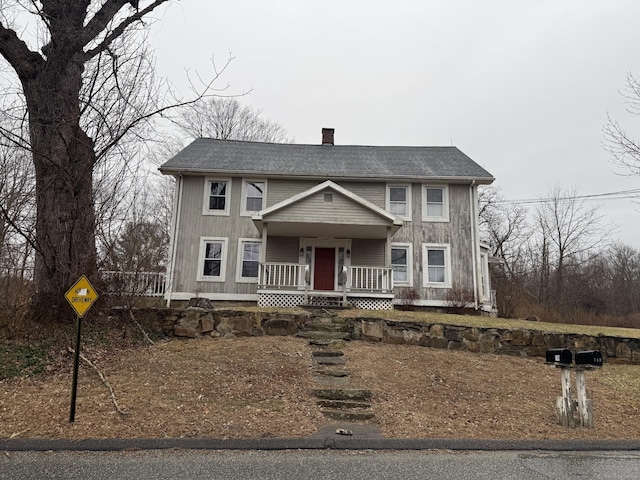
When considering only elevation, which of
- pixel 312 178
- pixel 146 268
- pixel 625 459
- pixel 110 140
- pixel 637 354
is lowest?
pixel 625 459

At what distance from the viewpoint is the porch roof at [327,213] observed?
1266cm

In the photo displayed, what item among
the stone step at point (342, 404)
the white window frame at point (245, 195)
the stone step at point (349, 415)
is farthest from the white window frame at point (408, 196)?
the stone step at point (349, 415)

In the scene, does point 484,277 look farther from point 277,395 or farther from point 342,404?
point 277,395

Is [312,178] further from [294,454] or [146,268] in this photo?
[294,454]

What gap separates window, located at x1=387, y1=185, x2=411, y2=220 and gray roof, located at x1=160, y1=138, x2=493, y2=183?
52 centimetres

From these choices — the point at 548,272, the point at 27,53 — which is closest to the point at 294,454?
the point at 27,53

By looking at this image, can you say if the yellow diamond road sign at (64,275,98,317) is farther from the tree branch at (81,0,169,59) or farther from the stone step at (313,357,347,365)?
the tree branch at (81,0,169,59)

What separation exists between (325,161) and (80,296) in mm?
12707

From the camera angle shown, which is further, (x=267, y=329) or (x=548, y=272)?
(x=548, y=272)

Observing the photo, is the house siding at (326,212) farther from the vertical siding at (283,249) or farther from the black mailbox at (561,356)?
the black mailbox at (561,356)

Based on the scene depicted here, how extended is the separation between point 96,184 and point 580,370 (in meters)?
9.17

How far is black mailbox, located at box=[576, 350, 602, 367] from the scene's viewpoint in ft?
17.8

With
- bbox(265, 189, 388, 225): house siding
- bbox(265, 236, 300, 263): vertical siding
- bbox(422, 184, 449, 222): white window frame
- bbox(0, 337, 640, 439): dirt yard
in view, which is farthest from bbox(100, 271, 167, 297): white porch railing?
bbox(422, 184, 449, 222): white window frame

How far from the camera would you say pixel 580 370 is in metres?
5.61
